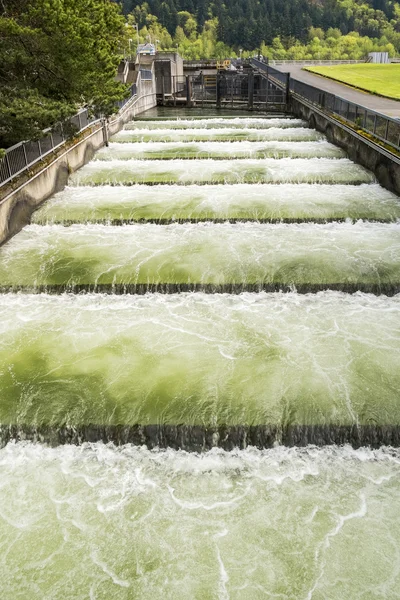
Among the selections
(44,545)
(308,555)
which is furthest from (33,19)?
(308,555)

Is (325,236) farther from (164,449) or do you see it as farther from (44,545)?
(44,545)

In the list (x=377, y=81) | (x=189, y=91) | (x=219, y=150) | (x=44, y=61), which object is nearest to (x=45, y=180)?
(x=44, y=61)

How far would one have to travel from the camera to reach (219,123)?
93.4 ft

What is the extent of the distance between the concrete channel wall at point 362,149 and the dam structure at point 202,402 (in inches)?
88.9

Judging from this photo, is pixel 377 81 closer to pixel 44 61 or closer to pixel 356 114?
pixel 356 114

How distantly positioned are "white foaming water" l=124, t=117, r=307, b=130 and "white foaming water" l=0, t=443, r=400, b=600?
924 inches

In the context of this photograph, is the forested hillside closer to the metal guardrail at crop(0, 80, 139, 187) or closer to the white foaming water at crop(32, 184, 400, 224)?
the metal guardrail at crop(0, 80, 139, 187)

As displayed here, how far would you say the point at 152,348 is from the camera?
9.48 metres

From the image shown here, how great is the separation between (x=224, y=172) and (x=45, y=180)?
6.74m

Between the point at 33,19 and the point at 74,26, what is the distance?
4.67 feet

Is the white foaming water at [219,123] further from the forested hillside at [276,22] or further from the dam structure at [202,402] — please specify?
the forested hillside at [276,22]

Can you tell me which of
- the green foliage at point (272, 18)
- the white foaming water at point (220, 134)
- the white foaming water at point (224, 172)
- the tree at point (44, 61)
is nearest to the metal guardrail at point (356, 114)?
the white foaming water at point (224, 172)

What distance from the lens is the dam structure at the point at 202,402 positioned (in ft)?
19.9

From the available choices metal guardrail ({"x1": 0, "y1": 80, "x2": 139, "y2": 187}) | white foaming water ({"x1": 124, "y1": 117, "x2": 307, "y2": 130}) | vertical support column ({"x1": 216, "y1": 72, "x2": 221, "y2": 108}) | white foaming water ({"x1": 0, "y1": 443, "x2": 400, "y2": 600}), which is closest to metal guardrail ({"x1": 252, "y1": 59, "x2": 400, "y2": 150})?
white foaming water ({"x1": 124, "y1": 117, "x2": 307, "y2": 130})
